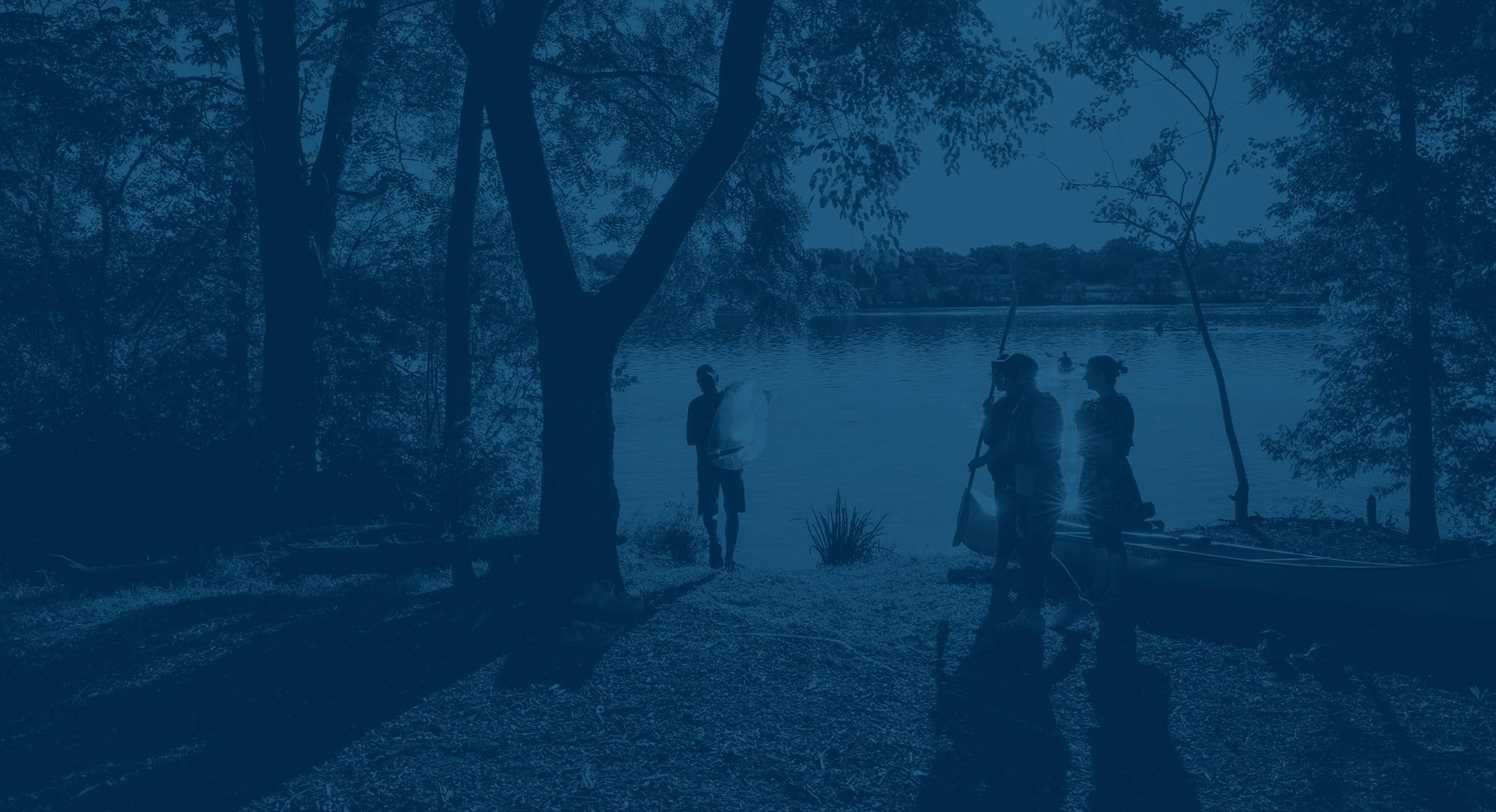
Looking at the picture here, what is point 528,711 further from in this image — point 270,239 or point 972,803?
point 270,239

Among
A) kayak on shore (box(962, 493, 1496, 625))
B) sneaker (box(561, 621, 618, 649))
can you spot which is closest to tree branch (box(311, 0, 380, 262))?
sneaker (box(561, 621, 618, 649))

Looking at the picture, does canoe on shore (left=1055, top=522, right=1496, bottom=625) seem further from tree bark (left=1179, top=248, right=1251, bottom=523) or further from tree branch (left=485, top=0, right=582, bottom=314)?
tree bark (left=1179, top=248, right=1251, bottom=523)

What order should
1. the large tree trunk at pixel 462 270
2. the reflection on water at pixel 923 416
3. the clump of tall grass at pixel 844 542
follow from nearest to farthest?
the clump of tall grass at pixel 844 542 → the large tree trunk at pixel 462 270 → the reflection on water at pixel 923 416

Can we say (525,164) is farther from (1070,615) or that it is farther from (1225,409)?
(1225,409)

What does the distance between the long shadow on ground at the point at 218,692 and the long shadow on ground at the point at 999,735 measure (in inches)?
77.7

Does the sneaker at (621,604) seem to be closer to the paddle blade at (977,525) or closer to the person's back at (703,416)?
the person's back at (703,416)

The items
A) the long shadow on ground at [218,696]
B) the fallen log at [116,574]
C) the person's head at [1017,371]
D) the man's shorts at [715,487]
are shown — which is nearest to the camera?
the long shadow on ground at [218,696]

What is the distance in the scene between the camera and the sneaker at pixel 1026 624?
21.3 feet

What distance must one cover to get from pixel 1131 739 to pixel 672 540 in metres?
9.42

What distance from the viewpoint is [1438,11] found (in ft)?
36.3

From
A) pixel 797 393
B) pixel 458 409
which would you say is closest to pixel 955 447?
pixel 797 393

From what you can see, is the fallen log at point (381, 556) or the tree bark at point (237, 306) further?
the tree bark at point (237, 306)

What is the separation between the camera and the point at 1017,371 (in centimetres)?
702

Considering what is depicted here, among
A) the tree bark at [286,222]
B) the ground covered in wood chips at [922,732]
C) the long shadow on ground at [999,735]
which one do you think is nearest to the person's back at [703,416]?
the ground covered in wood chips at [922,732]
